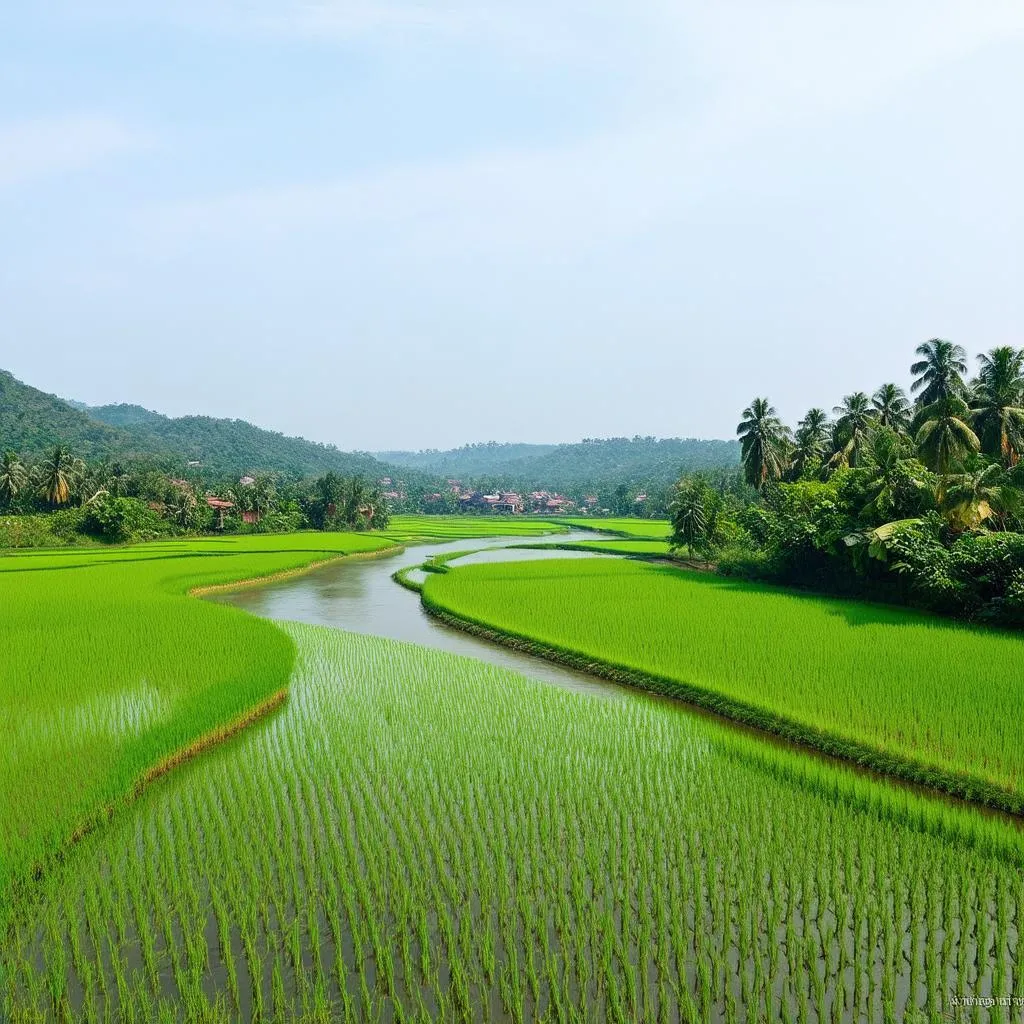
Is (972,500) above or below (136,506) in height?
above

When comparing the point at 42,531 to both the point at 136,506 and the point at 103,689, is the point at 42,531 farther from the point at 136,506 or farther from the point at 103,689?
the point at 103,689

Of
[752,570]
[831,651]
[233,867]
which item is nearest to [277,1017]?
[233,867]

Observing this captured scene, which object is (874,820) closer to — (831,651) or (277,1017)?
(277,1017)

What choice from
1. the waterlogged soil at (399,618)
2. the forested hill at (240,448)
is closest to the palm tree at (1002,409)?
the waterlogged soil at (399,618)

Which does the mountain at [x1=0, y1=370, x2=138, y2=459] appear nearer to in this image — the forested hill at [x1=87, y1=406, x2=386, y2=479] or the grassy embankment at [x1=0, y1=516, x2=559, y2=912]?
the forested hill at [x1=87, y1=406, x2=386, y2=479]

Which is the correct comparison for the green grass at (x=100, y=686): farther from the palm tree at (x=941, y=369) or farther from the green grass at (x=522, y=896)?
the palm tree at (x=941, y=369)

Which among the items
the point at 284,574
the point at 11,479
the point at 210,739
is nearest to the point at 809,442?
the point at 284,574
